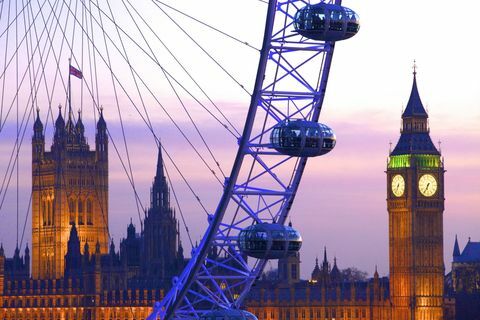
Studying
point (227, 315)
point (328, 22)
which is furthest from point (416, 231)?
point (328, 22)

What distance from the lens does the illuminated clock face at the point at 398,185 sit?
191 meters

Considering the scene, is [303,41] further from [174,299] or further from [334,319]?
[334,319]

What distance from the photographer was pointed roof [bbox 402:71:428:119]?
640 feet

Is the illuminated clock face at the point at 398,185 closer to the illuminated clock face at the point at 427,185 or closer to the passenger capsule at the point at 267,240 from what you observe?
the illuminated clock face at the point at 427,185

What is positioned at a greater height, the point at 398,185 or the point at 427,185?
the point at 398,185

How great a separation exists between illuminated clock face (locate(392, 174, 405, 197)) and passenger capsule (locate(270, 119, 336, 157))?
11277cm

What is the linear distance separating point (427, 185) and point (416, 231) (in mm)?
4346

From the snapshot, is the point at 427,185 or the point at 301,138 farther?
the point at 427,185

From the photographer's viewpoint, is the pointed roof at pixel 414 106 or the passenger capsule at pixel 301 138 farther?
the pointed roof at pixel 414 106

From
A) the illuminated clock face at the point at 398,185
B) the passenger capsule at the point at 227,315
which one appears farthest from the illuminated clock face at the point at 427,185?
the passenger capsule at the point at 227,315

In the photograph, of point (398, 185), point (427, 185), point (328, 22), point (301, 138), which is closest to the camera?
point (328, 22)

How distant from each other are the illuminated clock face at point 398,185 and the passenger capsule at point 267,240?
110 m

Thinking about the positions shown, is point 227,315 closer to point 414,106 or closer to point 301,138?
point 301,138

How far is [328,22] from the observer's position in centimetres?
7675
